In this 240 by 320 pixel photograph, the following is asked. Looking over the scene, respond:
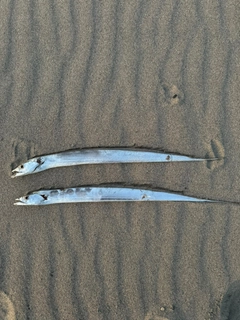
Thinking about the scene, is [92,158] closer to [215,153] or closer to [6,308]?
[215,153]

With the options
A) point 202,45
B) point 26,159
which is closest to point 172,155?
point 202,45

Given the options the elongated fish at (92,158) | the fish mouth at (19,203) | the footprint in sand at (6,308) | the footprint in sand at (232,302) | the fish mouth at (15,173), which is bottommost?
the footprint in sand at (232,302)

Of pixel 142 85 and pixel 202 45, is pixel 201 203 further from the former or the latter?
pixel 202 45

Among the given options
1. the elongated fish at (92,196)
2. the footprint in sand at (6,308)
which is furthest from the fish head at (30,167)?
the footprint in sand at (6,308)

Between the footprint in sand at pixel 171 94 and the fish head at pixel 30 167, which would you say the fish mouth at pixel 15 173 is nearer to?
the fish head at pixel 30 167

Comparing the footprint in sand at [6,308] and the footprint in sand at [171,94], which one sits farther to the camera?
the footprint in sand at [171,94]

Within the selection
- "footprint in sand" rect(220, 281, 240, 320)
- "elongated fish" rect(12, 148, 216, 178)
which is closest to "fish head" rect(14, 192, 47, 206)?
"elongated fish" rect(12, 148, 216, 178)

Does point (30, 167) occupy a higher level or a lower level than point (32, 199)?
higher

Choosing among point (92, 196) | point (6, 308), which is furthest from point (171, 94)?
point (6, 308)
